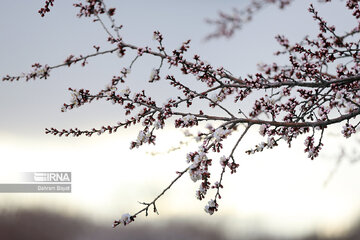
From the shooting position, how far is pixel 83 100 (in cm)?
414

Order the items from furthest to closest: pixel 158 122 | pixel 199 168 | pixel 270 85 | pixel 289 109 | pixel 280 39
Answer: pixel 280 39
pixel 289 109
pixel 270 85
pixel 158 122
pixel 199 168

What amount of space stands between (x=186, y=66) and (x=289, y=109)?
1461 mm

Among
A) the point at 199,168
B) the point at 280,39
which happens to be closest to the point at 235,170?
the point at 199,168

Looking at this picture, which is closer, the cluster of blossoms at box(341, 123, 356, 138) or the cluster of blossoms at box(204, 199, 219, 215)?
the cluster of blossoms at box(204, 199, 219, 215)

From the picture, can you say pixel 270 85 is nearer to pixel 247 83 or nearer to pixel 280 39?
pixel 247 83

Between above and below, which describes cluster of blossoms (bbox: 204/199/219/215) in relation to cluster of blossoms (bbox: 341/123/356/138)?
below

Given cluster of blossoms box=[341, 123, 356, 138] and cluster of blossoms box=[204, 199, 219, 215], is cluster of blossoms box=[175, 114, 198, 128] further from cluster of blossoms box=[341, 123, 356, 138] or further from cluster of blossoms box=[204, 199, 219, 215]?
cluster of blossoms box=[341, 123, 356, 138]

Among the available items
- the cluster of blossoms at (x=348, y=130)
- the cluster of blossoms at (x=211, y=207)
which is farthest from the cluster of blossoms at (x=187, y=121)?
the cluster of blossoms at (x=348, y=130)

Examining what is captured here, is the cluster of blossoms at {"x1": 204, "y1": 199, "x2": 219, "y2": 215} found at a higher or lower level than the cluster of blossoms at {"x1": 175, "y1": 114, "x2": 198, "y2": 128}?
lower

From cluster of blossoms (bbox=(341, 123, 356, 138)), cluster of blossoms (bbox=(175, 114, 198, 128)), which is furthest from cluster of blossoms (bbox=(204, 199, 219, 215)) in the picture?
cluster of blossoms (bbox=(341, 123, 356, 138))

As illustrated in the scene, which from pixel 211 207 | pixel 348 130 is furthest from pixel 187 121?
pixel 348 130

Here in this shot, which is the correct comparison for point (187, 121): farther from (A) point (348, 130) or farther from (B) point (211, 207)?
(A) point (348, 130)

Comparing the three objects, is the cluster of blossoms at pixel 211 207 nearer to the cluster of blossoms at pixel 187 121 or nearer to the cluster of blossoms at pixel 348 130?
the cluster of blossoms at pixel 187 121

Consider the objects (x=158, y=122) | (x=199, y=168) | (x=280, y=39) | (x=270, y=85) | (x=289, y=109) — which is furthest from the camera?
(x=280, y=39)
